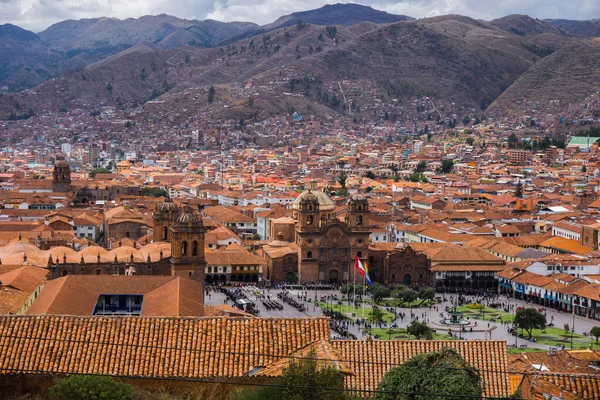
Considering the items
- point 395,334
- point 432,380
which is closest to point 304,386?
point 432,380

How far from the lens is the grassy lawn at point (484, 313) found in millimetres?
46475

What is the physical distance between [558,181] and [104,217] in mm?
64024

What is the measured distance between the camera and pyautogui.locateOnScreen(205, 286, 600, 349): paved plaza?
41.7 metres

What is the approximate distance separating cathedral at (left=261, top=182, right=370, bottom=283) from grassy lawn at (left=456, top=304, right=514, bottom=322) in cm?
979

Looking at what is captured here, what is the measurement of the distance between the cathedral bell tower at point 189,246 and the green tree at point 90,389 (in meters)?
25.7

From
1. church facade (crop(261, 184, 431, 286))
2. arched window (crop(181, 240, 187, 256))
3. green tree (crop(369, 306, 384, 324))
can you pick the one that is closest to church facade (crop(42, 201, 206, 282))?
arched window (crop(181, 240, 187, 256))

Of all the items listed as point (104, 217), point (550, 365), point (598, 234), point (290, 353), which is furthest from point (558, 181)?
point (290, 353)

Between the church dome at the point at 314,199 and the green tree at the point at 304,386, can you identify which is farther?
the church dome at the point at 314,199

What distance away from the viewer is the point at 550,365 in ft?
77.0

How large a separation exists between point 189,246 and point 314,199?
18.5m

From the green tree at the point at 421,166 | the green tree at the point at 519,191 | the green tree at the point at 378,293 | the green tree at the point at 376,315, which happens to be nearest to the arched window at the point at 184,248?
the green tree at the point at 376,315

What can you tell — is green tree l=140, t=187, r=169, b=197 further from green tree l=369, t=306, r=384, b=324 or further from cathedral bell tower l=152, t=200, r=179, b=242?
green tree l=369, t=306, r=384, b=324

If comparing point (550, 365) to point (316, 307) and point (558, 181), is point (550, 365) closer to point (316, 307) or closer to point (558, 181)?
point (316, 307)

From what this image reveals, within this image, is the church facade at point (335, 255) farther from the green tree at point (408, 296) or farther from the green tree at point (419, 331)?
the green tree at point (419, 331)
